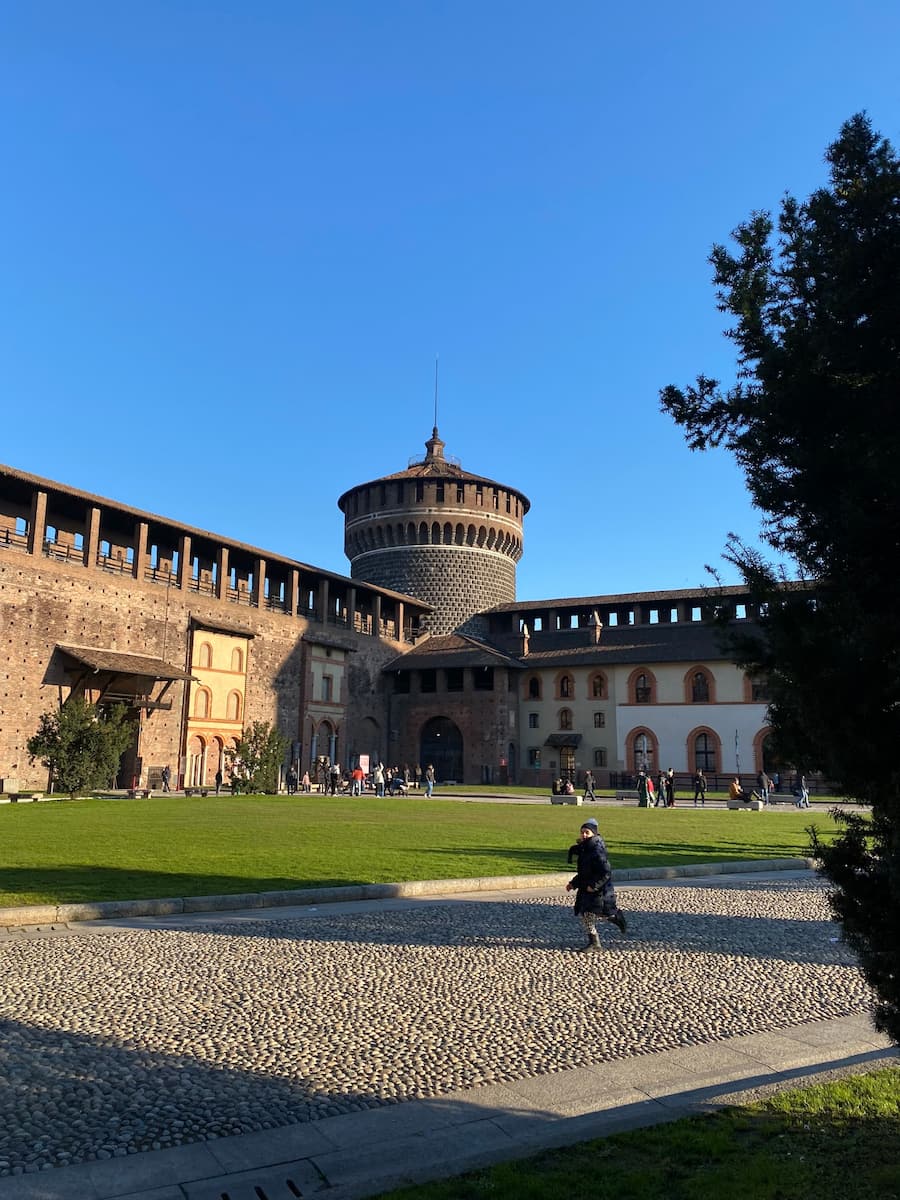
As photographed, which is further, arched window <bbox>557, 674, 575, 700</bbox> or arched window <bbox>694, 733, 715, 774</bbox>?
arched window <bbox>557, 674, 575, 700</bbox>

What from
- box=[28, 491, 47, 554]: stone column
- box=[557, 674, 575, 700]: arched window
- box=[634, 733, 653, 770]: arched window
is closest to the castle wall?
box=[28, 491, 47, 554]: stone column

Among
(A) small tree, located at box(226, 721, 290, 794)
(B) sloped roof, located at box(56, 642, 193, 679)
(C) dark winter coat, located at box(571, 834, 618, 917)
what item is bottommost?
(C) dark winter coat, located at box(571, 834, 618, 917)

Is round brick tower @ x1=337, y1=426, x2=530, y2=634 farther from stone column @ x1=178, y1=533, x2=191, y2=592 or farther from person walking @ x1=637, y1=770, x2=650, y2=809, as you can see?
person walking @ x1=637, y1=770, x2=650, y2=809

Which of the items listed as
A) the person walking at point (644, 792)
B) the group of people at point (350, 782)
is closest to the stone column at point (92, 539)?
the group of people at point (350, 782)

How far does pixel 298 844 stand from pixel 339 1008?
8855 mm

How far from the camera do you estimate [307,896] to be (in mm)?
9297

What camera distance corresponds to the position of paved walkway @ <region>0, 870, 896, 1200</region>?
11.1ft

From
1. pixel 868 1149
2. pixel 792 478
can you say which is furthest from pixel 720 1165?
pixel 792 478

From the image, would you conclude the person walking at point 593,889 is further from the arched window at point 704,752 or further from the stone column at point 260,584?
the arched window at point 704,752

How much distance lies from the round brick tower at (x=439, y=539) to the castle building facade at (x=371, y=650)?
127mm

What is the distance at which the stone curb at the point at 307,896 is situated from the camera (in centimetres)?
800

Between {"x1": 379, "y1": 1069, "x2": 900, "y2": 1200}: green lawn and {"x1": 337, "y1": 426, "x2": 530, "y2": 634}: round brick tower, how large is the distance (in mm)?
50374

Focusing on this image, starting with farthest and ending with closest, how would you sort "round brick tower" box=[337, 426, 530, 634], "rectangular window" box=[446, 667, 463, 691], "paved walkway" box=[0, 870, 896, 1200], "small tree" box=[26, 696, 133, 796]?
"round brick tower" box=[337, 426, 530, 634] → "rectangular window" box=[446, 667, 463, 691] → "small tree" box=[26, 696, 133, 796] → "paved walkway" box=[0, 870, 896, 1200]

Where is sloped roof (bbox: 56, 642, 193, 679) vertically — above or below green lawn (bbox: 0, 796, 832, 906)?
above
